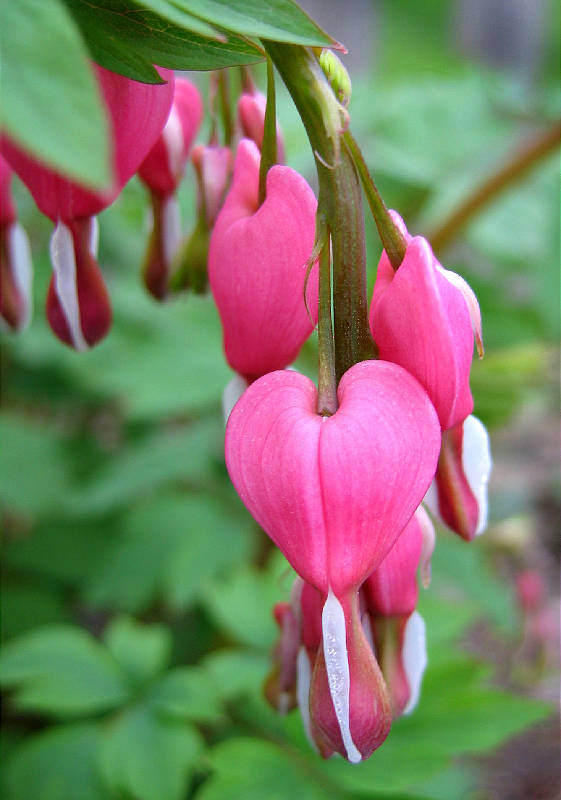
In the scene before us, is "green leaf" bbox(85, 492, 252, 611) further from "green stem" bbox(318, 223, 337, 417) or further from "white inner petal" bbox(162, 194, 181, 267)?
"green stem" bbox(318, 223, 337, 417)

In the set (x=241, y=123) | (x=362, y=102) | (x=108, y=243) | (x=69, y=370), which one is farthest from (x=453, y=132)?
(x=241, y=123)

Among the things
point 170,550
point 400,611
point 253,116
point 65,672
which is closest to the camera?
point 400,611

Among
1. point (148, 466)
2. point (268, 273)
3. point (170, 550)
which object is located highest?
point (268, 273)

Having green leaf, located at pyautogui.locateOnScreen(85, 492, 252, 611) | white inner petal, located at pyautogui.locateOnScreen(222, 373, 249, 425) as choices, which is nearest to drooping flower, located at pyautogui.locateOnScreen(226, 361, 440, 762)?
white inner petal, located at pyautogui.locateOnScreen(222, 373, 249, 425)

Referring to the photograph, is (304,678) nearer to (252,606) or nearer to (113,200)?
(113,200)

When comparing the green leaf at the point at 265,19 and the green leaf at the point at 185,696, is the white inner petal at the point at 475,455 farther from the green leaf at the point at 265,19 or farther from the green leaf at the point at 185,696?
the green leaf at the point at 185,696

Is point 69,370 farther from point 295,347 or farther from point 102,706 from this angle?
point 295,347

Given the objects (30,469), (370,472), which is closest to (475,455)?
(370,472)

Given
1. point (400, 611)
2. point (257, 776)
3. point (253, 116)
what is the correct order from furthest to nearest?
point (257, 776) → point (253, 116) → point (400, 611)
